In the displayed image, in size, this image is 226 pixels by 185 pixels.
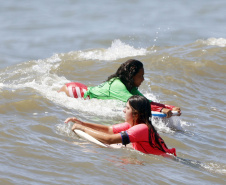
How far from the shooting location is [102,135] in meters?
6.06

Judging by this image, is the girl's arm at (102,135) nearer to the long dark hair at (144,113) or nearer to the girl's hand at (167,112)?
the long dark hair at (144,113)

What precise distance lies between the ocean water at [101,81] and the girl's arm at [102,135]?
163 millimetres

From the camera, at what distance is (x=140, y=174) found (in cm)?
537

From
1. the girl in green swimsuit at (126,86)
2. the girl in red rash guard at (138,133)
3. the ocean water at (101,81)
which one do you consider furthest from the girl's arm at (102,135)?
the girl in green swimsuit at (126,86)

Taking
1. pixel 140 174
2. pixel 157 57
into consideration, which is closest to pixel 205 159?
pixel 140 174

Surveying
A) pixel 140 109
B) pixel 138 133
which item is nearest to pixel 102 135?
pixel 138 133

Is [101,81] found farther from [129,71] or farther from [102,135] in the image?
[102,135]

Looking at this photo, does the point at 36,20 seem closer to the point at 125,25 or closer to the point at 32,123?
the point at 125,25

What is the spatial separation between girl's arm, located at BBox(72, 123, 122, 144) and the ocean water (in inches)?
6.4

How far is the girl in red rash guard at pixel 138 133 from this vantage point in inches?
232

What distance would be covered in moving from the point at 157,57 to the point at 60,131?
24.4 ft

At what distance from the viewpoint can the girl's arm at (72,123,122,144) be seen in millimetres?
5875

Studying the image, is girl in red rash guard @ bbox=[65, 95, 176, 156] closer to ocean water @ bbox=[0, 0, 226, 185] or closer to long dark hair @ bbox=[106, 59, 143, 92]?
ocean water @ bbox=[0, 0, 226, 185]

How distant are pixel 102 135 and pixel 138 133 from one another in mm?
465
